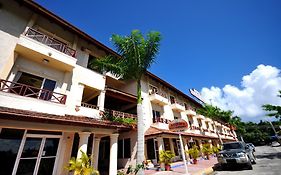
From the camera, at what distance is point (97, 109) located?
1260 centimetres

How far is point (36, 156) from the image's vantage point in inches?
347

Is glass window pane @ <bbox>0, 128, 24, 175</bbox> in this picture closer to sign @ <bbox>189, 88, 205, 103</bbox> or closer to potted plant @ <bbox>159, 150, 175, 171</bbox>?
potted plant @ <bbox>159, 150, 175, 171</bbox>

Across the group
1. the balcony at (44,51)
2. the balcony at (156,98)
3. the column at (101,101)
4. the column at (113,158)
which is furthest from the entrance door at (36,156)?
the balcony at (156,98)

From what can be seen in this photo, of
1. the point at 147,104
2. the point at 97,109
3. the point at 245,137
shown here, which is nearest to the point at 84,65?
the point at 97,109

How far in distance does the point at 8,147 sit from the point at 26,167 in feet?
4.93

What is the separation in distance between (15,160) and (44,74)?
5.78 metres

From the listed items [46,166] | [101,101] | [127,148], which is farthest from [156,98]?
[46,166]

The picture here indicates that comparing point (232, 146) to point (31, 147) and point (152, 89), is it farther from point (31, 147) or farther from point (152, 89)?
point (31, 147)

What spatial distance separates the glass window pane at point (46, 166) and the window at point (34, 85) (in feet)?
13.1

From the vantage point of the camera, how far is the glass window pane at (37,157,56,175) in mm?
8875

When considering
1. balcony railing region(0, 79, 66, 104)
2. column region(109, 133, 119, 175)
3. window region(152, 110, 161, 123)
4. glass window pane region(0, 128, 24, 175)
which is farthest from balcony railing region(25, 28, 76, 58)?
window region(152, 110, 161, 123)

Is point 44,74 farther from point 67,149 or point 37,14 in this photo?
point 67,149

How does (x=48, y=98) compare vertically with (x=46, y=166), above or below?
above

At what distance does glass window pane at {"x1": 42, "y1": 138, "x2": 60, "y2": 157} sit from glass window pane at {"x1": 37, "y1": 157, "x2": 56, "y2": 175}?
1.12 ft
